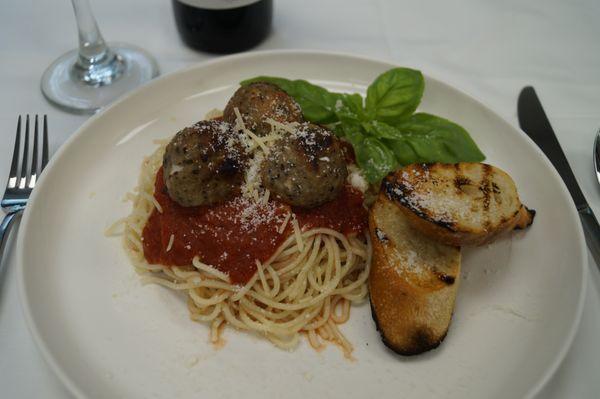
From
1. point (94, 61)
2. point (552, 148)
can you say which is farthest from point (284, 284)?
point (94, 61)

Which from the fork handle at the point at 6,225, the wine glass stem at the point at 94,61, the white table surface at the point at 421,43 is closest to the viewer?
the fork handle at the point at 6,225

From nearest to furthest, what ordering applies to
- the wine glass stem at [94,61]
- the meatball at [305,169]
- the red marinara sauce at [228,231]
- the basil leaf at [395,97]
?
the meatball at [305,169] → the red marinara sauce at [228,231] → the basil leaf at [395,97] → the wine glass stem at [94,61]

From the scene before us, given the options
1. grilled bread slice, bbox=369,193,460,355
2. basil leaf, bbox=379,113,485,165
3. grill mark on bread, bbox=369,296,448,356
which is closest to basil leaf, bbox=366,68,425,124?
basil leaf, bbox=379,113,485,165

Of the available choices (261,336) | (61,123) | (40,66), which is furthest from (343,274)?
(40,66)

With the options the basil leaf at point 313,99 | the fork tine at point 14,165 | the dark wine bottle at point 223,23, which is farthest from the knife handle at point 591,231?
the fork tine at point 14,165

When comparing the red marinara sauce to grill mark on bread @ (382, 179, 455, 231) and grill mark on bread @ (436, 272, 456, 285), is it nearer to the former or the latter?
grill mark on bread @ (382, 179, 455, 231)

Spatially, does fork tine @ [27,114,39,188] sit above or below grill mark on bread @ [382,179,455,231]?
below

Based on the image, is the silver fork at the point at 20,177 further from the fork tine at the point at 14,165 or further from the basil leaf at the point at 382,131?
the basil leaf at the point at 382,131

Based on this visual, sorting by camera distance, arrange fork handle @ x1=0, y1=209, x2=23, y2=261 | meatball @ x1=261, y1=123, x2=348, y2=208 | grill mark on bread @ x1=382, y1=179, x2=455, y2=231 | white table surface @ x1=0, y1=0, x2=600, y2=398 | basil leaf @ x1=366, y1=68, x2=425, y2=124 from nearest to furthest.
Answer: grill mark on bread @ x1=382, y1=179, x2=455, y2=231
meatball @ x1=261, y1=123, x2=348, y2=208
fork handle @ x1=0, y1=209, x2=23, y2=261
basil leaf @ x1=366, y1=68, x2=425, y2=124
white table surface @ x1=0, y1=0, x2=600, y2=398
